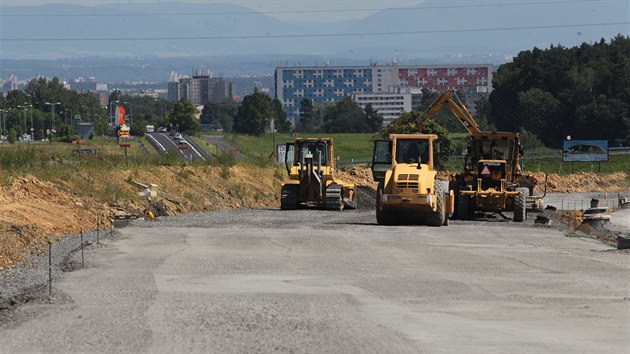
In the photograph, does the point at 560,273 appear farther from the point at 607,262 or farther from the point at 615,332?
the point at 615,332

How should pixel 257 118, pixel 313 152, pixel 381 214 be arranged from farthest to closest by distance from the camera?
pixel 257 118 → pixel 313 152 → pixel 381 214

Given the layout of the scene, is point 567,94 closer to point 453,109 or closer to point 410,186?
point 453,109

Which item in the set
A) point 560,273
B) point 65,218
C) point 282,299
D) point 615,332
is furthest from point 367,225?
point 615,332

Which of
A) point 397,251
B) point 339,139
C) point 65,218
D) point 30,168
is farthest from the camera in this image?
point 339,139

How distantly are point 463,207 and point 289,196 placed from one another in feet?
23.8

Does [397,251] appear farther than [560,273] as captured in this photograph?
Yes

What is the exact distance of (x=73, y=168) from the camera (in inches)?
1950

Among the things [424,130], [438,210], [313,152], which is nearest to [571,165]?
[424,130]

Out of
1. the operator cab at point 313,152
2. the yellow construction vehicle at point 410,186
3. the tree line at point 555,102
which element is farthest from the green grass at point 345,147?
the yellow construction vehicle at point 410,186

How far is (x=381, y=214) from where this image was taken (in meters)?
40.1

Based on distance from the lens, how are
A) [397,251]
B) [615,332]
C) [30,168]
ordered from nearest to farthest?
[615,332]
[397,251]
[30,168]

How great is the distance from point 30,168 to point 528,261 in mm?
25222

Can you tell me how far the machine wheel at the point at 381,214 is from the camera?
39.3m

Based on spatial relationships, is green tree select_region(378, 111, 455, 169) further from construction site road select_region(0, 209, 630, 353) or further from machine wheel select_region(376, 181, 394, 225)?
construction site road select_region(0, 209, 630, 353)
